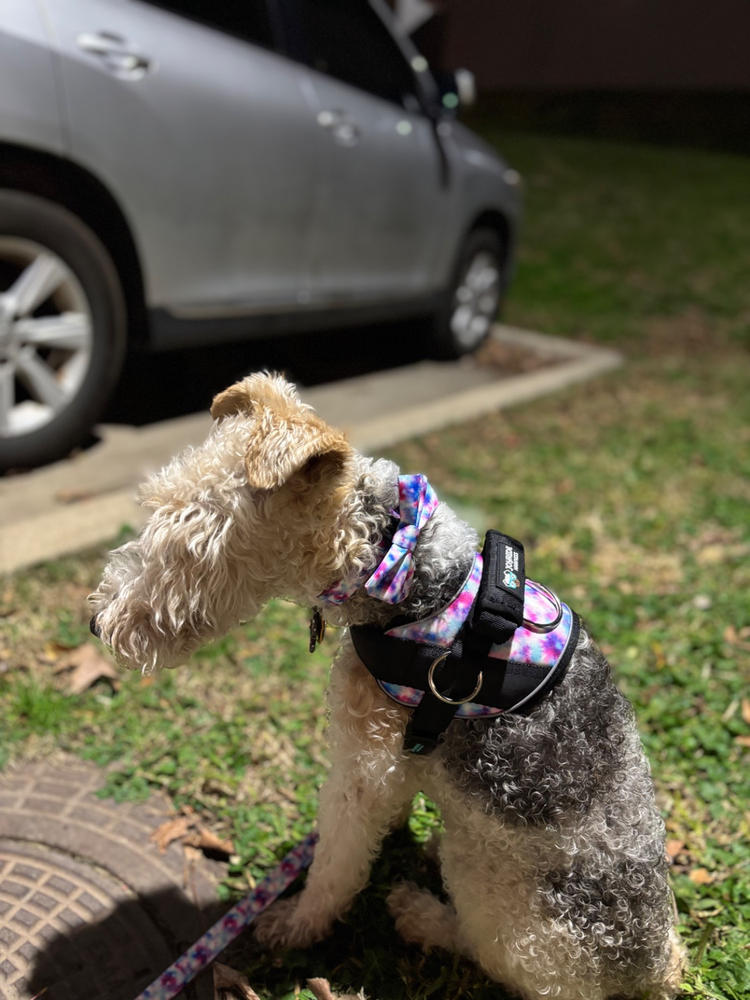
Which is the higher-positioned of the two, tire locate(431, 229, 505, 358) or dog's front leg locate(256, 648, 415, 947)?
dog's front leg locate(256, 648, 415, 947)

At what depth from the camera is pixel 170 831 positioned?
2.71 metres

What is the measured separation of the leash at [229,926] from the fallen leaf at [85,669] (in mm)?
1098

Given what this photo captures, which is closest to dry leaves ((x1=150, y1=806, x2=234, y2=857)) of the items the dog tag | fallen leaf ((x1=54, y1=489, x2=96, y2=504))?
the dog tag

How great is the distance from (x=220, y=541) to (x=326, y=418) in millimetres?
4032

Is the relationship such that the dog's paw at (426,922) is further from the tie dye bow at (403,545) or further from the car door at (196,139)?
the car door at (196,139)

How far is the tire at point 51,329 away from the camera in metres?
4.02

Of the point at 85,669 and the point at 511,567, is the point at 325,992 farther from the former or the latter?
the point at 85,669

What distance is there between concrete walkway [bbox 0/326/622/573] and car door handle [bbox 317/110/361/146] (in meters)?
1.78

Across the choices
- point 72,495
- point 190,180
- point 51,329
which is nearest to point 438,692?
point 72,495

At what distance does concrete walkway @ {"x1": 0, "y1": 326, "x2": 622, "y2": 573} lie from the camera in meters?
3.95

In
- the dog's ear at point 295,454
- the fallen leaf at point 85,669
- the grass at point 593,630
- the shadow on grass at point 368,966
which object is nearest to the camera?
the dog's ear at point 295,454

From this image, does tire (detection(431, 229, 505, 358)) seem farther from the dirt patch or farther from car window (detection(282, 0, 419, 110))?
car window (detection(282, 0, 419, 110))

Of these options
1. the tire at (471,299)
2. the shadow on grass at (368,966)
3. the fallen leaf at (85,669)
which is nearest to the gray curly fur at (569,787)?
the shadow on grass at (368,966)

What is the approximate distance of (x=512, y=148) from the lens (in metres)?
17.8
